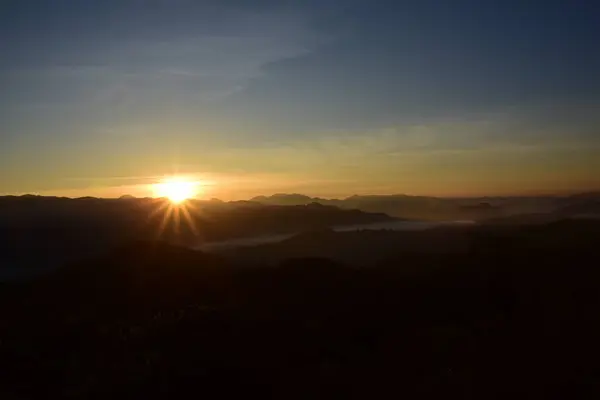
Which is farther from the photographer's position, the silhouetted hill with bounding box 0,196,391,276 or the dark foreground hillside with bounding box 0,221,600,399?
the silhouetted hill with bounding box 0,196,391,276

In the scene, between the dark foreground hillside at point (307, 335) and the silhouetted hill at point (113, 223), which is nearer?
the dark foreground hillside at point (307, 335)

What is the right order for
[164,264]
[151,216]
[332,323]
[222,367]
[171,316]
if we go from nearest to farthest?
[222,367] → [332,323] → [171,316] → [164,264] → [151,216]

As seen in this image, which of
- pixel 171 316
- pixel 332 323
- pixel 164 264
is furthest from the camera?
pixel 164 264

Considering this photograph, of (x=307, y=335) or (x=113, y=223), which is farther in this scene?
(x=113, y=223)

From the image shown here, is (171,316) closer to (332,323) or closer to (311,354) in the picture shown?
(332,323)

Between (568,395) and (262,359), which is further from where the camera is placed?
(262,359)

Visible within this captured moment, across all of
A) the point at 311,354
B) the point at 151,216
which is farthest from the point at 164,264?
the point at 151,216
